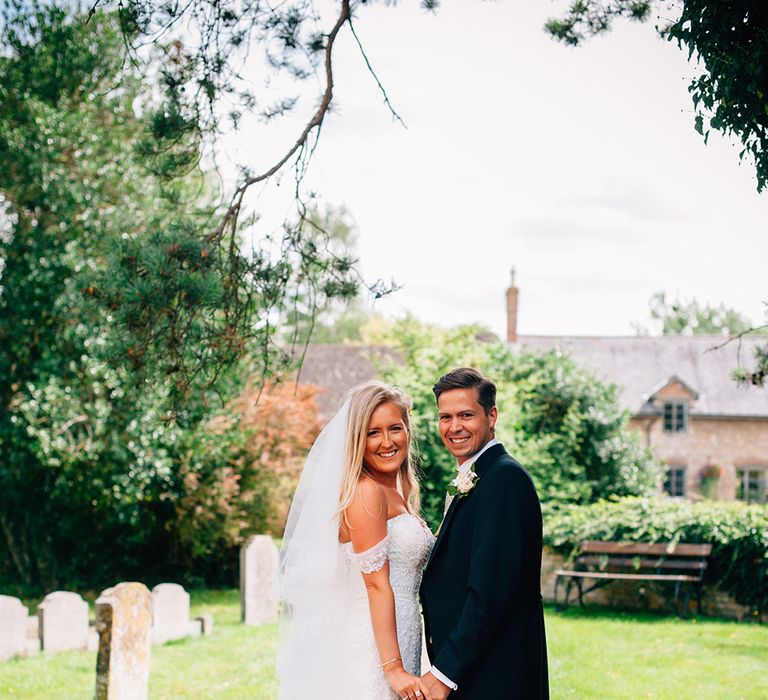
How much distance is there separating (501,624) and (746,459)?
33.7 m

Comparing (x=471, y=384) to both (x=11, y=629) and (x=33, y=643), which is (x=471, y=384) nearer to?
(x=11, y=629)

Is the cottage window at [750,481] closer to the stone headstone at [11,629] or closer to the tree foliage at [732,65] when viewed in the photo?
the stone headstone at [11,629]

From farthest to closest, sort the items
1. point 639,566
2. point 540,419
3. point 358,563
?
point 540,419, point 639,566, point 358,563

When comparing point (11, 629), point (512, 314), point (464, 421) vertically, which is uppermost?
point (512, 314)

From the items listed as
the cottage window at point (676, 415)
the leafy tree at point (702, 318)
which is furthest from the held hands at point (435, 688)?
the leafy tree at point (702, 318)

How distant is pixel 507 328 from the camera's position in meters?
37.8

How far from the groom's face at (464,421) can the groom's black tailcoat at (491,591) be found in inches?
3.4

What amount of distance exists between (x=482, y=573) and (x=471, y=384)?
844mm

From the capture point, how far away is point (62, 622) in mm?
10586

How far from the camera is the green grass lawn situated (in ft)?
28.0

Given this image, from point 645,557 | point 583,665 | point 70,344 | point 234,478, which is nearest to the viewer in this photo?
point 583,665

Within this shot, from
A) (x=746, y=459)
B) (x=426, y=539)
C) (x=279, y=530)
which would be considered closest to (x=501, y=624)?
(x=426, y=539)

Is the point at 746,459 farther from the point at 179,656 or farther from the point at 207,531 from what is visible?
the point at 179,656

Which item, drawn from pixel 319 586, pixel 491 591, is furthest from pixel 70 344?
pixel 491 591
